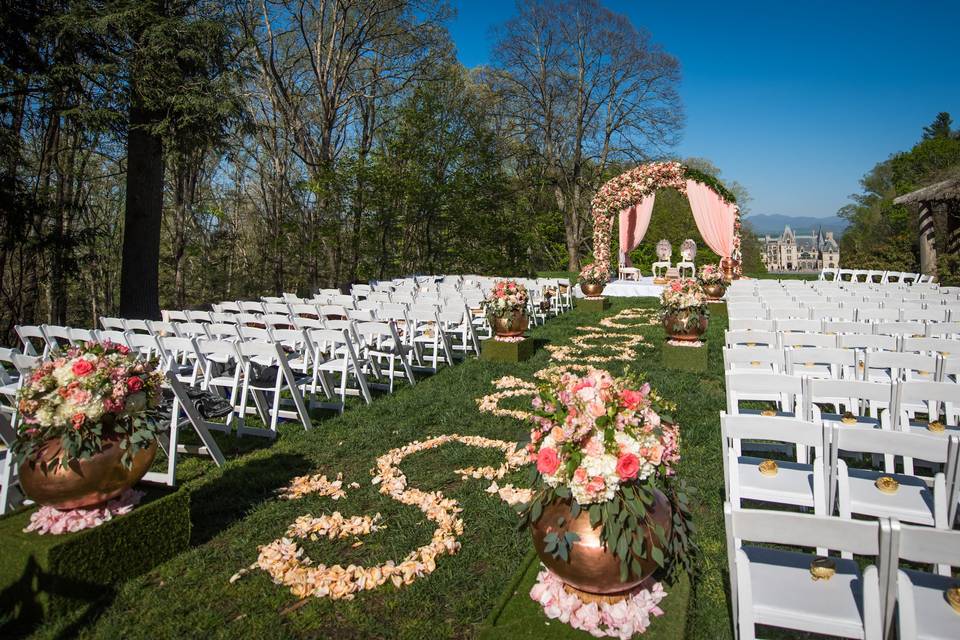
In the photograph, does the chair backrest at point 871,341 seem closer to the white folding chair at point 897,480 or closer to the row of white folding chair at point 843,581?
the white folding chair at point 897,480

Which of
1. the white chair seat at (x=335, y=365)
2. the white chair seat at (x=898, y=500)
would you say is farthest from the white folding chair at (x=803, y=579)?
the white chair seat at (x=335, y=365)

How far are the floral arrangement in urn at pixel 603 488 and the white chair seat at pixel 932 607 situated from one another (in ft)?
2.41

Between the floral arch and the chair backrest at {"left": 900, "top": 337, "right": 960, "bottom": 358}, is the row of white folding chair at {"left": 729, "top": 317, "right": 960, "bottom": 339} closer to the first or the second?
the chair backrest at {"left": 900, "top": 337, "right": 960, "bottom": 358}

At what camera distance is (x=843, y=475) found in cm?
273

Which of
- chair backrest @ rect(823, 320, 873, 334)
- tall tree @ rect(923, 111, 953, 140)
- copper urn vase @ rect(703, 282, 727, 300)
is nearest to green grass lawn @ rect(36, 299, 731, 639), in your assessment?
chair backrest @ rect(823, 320, 873, 334)

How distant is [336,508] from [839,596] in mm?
2862

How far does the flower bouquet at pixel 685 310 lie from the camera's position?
772cm

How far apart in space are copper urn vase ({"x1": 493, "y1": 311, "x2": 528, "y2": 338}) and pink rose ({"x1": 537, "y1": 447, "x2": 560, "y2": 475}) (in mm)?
6069

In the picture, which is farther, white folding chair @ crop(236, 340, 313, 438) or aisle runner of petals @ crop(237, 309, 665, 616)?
white folding chair @ crop(236, 340, 313, 438)

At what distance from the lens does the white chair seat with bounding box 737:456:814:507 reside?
301cm

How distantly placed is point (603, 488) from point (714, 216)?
17.6m

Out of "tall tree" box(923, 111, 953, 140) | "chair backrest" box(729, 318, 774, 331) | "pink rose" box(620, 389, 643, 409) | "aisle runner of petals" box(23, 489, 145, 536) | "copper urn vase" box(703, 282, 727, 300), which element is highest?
"tall tree" box(923, 111, 953, 140)

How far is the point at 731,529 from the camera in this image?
1816 mm

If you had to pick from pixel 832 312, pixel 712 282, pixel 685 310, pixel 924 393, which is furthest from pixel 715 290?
pixel 924 393
